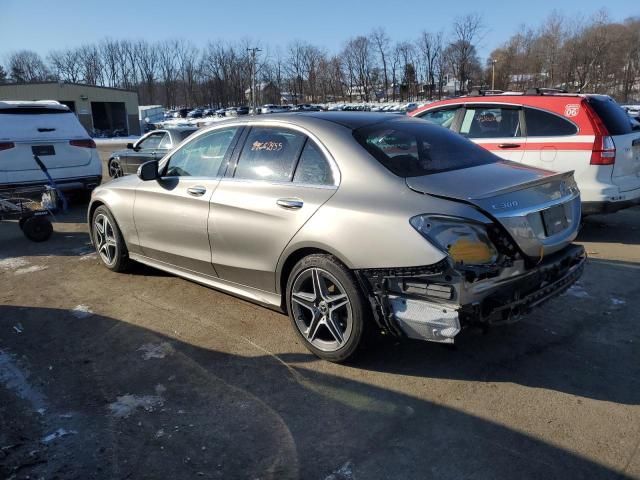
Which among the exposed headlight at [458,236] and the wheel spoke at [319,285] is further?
the wheel spoke at [319,285]

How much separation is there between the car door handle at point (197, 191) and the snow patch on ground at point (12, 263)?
297 centimetres

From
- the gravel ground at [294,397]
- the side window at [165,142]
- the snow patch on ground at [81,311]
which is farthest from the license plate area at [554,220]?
Result: the side window at [165,142]

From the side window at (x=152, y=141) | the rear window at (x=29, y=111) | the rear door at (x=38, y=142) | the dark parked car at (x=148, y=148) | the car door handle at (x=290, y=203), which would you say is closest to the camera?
the car door handle at (x=290, y=203)

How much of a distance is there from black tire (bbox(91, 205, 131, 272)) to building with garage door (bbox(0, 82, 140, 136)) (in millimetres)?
44769

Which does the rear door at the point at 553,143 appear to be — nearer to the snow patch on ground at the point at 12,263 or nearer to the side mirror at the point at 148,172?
the side mirror at the point at 148,172

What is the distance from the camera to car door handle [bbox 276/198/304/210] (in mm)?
3610

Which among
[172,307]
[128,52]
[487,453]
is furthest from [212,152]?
[128,52]

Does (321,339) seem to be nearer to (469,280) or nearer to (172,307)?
(469,280)

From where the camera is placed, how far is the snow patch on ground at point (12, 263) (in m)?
6.09

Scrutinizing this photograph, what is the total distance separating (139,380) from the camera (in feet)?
11.2

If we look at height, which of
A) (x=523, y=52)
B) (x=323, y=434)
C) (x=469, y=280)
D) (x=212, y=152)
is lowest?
(x=323, y=434)

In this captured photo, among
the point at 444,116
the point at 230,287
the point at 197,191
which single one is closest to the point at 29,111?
the point at 197,191

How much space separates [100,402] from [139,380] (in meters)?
0.30

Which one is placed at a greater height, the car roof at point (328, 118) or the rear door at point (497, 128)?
the car roof at point (328, 118)
